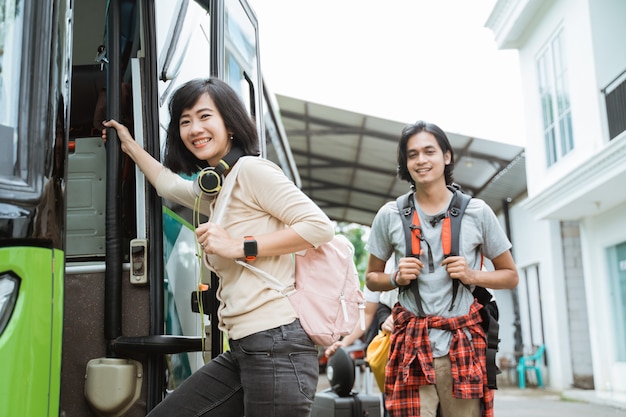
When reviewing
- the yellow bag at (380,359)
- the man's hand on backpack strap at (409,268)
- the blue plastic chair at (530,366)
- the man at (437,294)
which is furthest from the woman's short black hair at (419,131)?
the blue plastic chair at (530,366)

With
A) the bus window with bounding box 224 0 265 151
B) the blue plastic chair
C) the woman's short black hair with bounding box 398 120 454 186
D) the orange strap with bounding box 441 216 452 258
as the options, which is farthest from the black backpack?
the blue plastic chair

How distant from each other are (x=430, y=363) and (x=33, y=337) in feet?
5.07

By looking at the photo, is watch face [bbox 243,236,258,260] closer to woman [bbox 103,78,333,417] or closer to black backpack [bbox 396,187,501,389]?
woman [bbox 103,78,333,417]

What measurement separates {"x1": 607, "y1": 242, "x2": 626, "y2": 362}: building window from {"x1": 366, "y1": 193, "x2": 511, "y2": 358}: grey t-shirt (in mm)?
10135

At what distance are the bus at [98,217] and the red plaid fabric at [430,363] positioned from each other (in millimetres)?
776

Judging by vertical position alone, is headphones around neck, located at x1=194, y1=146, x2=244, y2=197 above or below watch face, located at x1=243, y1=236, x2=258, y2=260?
above

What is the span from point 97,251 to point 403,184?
631 inches

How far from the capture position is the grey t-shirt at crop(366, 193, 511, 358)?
2.94m

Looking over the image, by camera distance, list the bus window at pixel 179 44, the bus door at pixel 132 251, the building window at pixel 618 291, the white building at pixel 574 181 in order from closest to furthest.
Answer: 1. the bus door at pixel 132 251
2. the bus window at pixel 179 44
3. the white building at pixel 574 181
4. the building window at pixel 618 291

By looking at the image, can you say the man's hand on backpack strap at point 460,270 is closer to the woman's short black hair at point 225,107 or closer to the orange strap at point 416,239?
the orange strap at point 416,239

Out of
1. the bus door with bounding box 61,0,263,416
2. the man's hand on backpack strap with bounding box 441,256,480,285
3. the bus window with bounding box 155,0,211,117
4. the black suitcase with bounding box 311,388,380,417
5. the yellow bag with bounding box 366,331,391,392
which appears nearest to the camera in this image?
the bus door with bounding box 61,0,263,416

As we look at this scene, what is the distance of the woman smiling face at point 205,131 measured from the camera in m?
2.53

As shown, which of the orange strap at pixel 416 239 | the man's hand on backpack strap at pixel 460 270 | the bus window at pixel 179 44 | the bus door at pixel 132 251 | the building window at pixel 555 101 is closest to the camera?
the bus door at pixel 132 251

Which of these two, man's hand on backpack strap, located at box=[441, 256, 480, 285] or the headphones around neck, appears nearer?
the headphones around neck
